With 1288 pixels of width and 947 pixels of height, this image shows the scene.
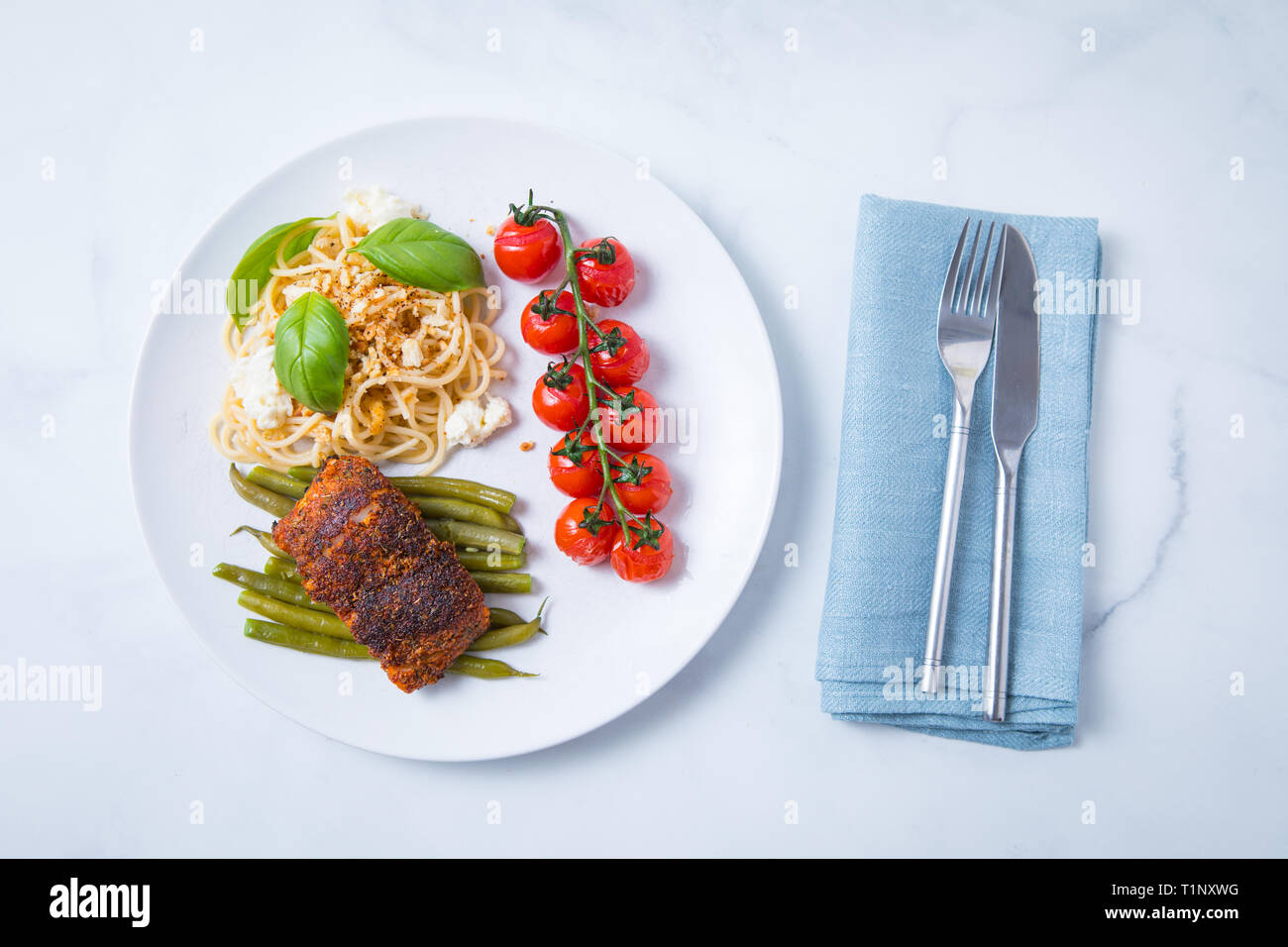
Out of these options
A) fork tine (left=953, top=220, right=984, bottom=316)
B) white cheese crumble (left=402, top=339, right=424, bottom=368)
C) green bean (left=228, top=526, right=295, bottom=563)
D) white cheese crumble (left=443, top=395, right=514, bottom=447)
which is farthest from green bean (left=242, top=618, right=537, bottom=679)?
fork tine (left=953, top=220, right=984, bottom=316)

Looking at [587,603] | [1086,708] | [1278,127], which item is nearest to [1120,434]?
[1086,708]

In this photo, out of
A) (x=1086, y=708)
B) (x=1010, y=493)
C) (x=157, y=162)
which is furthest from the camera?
(x=157, y=162)

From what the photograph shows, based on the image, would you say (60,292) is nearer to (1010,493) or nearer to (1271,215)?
(1010,493)

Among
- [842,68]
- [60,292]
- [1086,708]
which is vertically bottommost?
[1086,708]

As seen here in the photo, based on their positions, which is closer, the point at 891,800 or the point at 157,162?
the point at 891,800

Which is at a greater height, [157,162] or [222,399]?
[157,162]

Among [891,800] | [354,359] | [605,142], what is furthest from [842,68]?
[891,800]

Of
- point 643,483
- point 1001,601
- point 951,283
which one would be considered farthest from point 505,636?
point 951,283

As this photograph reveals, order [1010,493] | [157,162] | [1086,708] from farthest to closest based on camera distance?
[157,162] → [1086,708] → [1010,493]
